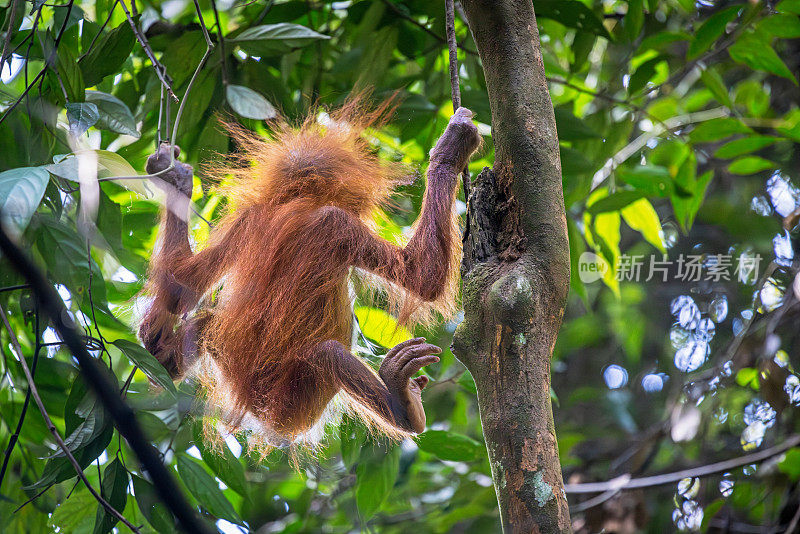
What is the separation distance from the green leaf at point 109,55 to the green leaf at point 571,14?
123 centimetres

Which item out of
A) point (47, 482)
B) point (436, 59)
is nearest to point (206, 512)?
point (47, 482)

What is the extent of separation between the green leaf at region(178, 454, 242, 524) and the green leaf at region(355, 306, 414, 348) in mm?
633

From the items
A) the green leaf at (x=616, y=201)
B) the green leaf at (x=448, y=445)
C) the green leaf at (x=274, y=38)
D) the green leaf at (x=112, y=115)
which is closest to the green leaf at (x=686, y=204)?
the green leaf at (x=616, y=201)

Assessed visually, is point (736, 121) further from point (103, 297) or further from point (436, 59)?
point (103, 297)

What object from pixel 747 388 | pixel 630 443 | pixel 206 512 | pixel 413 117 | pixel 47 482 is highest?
pixel 413 117

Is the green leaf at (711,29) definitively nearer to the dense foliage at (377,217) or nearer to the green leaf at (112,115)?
the dense foliage at (377,217)

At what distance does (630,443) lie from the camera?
4.30 metres

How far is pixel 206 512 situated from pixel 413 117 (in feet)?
4.50

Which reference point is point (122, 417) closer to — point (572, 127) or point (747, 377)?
point (572, 127)

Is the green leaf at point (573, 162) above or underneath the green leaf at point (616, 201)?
above

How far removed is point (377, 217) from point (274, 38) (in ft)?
2.13

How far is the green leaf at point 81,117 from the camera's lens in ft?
5.25

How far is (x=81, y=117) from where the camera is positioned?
1626mm

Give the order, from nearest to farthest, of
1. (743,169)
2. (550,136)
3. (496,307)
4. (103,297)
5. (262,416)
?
(496,307), (550,136), (103,297), (262,416), (743,169)
